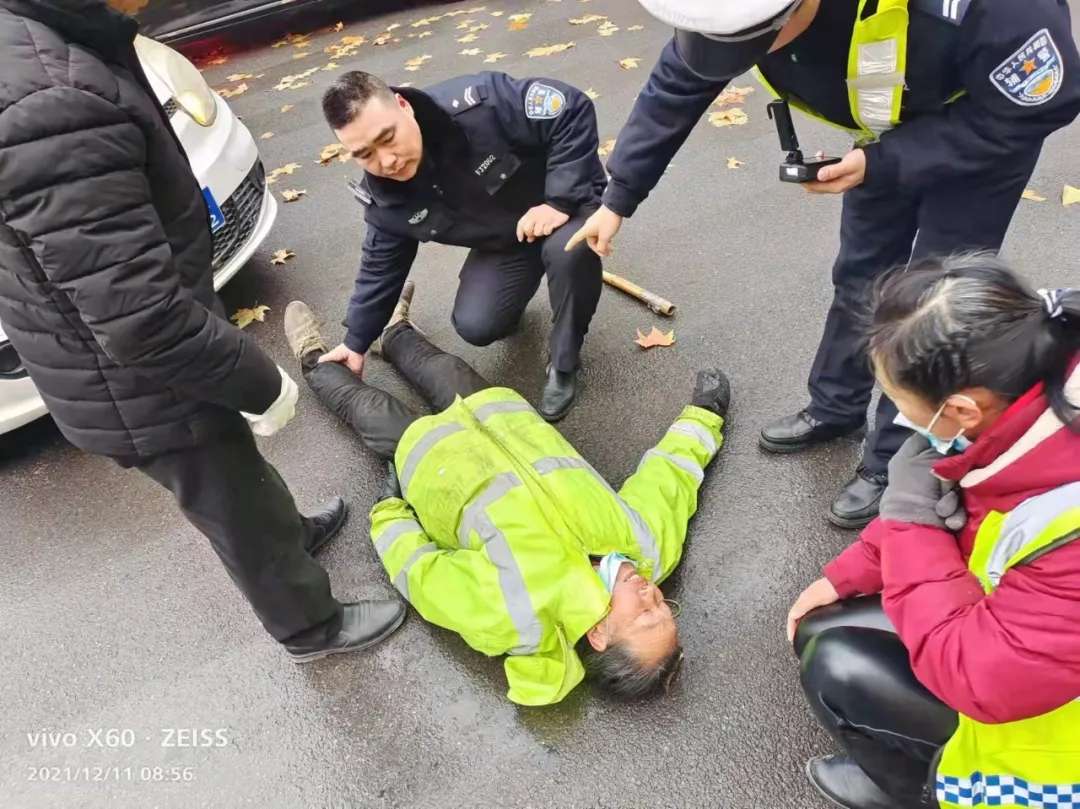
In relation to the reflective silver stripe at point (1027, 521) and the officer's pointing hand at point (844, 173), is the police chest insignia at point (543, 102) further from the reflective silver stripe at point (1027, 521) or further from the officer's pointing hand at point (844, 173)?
the reflective silver stripe at point (1027, 521)

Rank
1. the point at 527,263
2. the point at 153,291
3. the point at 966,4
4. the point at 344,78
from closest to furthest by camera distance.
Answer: the point at 153,291
the point at 966,4
the point at 344,78
the point at 527,263

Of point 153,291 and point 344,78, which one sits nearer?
point 153,291

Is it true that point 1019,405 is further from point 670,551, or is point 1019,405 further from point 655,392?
point 655,392

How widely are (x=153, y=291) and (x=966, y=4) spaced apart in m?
1.76

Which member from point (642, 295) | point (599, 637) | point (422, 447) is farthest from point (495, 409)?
point (642, 295)

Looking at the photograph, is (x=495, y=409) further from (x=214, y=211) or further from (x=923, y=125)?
(x=214, y=211)

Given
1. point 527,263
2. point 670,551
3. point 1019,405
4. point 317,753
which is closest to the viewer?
point 1019,405

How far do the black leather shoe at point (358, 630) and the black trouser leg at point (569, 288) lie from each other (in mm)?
1227

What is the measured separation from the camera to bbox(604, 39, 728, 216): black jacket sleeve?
7.44 feet

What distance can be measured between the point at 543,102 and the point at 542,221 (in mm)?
456

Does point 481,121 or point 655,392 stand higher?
point 481,121

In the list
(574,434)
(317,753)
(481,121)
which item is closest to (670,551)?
(574,434)

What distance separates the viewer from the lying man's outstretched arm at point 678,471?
2523 mm

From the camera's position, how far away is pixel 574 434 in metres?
3.19
